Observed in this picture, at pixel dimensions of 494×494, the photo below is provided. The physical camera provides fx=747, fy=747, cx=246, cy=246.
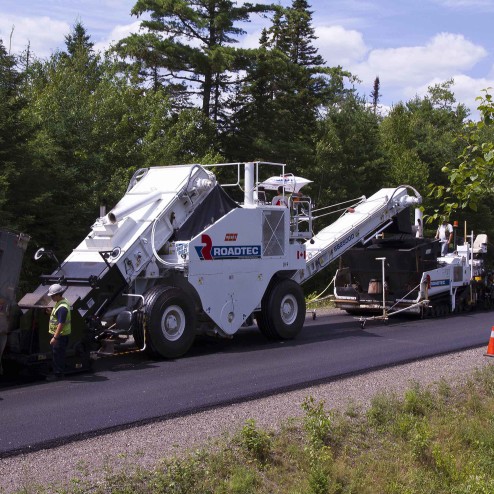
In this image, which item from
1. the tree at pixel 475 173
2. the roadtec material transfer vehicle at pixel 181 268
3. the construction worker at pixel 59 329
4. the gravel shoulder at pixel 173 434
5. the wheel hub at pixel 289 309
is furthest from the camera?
the wheel hub at pixel 289 309

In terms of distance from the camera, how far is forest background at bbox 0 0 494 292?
18.4 m

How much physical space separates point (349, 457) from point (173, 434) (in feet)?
6.26

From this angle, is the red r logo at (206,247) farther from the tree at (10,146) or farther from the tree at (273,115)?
the tree at (273,115)

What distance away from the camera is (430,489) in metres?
7.52

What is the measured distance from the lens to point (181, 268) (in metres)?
12.5

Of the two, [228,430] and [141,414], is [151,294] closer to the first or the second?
[141,414]

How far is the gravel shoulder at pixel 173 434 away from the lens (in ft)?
22.2

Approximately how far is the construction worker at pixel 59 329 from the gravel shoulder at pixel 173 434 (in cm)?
262

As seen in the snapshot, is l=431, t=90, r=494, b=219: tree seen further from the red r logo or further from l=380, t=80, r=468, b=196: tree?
l=380, t=80, r=468, b=196: tree

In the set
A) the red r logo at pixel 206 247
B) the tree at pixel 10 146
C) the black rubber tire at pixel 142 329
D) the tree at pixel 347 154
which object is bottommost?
the black rubber tire at pixel 142 329

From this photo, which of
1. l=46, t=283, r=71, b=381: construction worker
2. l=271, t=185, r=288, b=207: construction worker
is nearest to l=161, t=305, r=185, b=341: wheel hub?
l=46, t=283, r=71, b=381: construction worker

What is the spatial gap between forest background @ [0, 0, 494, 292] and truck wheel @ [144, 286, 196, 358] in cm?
552

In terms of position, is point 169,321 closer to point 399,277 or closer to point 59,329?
point 59,329

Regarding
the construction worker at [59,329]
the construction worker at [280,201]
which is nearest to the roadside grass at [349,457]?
the construction worker at [59,329]
